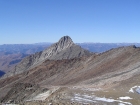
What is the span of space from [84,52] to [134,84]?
101 meters

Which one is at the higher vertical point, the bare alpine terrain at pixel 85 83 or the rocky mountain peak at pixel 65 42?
the rocky mountain peak at pixel 65 42

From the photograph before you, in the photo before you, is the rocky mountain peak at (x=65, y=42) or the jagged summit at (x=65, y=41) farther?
the jagged summit at (x=65, y=41)

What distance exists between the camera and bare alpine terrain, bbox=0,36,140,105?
32.1 meters

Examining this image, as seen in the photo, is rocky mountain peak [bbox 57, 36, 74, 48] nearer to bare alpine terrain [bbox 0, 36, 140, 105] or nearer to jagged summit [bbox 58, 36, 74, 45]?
jagged summit [bbox 58, 36, 74, 45]

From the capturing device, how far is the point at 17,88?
62.1 m

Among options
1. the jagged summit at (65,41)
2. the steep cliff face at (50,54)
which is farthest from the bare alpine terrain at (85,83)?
the jagged summit at (65,41)

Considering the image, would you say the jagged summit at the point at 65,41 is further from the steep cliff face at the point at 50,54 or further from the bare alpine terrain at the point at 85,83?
the bare alpine terrain at the point at 85,83

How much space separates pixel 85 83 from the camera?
5444 centimetres

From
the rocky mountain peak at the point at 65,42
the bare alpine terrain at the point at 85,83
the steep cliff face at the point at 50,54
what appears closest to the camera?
the bare alpine terrain at the point at 85,83

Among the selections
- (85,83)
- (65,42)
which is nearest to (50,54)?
(65,42)

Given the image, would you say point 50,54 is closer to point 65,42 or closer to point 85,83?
point 65,42

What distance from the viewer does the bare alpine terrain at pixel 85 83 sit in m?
32.1

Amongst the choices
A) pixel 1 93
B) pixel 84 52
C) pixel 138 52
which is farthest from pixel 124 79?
pixel 84 52

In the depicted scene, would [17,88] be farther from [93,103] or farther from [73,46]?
[73,46]
